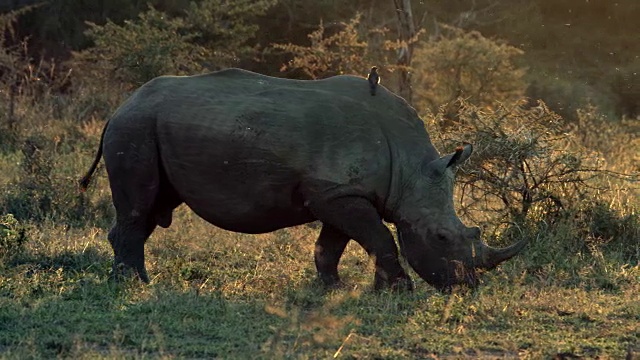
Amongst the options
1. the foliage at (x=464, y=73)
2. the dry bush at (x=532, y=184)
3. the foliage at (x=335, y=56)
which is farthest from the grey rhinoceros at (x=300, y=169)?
the foliage at (x=464, y=73)

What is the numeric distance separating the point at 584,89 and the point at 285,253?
20.4m

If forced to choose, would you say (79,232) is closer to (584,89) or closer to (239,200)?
(239,200)

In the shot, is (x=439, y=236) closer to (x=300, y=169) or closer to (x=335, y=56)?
(x=300, y=169)

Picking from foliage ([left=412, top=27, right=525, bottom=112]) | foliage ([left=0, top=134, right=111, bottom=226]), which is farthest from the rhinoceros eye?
foliage ([left=412, top=27, right=525, bottom=112])

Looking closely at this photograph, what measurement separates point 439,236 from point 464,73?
15.0 metres

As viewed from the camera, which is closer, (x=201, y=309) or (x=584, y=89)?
(x=201, y=309)

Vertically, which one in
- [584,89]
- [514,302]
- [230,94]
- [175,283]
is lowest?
[584,89]

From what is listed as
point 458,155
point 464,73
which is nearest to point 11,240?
point 458,155

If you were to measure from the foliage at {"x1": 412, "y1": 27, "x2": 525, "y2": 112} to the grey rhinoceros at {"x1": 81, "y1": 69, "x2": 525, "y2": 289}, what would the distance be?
45.7 ft

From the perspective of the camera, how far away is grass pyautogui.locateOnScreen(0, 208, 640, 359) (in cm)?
552

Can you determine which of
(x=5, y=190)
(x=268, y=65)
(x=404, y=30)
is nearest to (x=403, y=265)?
(x=5, y=190)

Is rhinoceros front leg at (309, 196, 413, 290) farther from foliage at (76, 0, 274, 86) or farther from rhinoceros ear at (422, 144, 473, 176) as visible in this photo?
foliage at (76, 0, 274, 86)

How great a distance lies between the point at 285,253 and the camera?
8812mm

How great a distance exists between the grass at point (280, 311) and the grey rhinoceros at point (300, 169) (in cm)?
32
